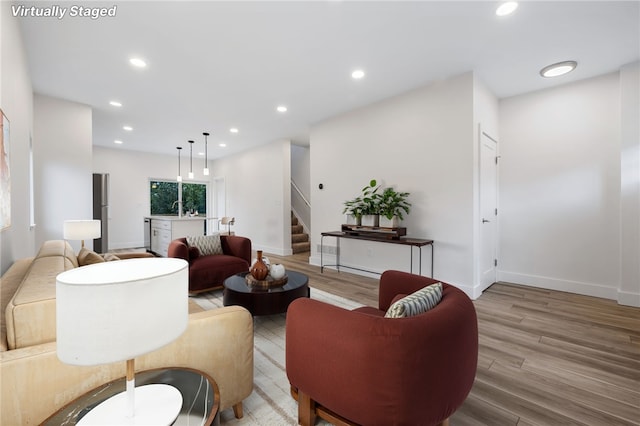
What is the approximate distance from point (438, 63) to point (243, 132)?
4.20 meters

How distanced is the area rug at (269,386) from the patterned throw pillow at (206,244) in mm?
1617

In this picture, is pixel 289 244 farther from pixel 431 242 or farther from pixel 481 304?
pixel 481 304

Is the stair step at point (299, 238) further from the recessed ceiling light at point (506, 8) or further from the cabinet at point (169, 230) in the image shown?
the recessed ceiling light at point (506, 8)

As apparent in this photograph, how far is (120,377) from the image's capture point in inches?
43.8

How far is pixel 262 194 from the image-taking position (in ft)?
23.3

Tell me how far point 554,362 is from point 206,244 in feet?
13.3

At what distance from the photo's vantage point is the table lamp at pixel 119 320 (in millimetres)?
649

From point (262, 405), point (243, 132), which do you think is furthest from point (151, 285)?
point (243, 132)

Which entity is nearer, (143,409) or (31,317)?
(143,409)

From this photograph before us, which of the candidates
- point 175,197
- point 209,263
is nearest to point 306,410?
point 209,263

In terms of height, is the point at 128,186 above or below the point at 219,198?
above

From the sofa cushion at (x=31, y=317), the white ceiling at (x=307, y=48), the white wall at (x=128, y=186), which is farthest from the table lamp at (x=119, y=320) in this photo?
the white wall at (x=128, y=186)

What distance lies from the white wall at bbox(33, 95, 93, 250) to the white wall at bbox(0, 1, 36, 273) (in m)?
1.54

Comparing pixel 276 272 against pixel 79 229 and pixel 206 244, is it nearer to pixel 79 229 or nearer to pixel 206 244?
pixel 206 244
